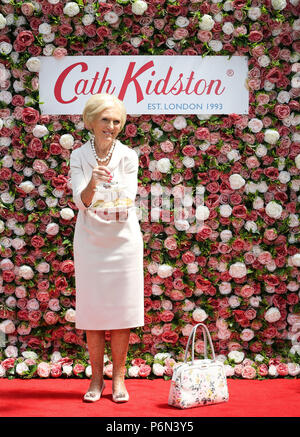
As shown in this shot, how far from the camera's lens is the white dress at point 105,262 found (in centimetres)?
370

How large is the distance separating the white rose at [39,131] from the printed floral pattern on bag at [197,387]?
2005mm

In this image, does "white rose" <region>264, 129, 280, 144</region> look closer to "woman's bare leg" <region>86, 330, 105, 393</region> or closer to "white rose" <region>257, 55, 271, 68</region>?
"white rose" <region>257, 55, 271, 68</region>

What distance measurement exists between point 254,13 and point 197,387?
2.65m

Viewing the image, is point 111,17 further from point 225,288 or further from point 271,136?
point 225,288

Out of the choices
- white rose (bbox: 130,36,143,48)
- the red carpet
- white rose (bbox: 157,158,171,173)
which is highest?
white rose (bbox: 130,36,143,48)

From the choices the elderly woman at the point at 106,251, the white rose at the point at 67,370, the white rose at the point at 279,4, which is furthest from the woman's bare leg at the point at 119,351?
the white rose at the point at 279,4

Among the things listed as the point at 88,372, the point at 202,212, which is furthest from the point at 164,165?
the point at 88,372

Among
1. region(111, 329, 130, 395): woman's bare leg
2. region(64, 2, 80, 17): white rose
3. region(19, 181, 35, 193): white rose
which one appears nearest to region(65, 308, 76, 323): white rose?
region(111, 329, 130, 395): woman's bare leg

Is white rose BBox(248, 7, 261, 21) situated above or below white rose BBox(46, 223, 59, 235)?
above

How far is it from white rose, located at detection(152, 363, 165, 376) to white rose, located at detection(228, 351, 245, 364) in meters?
0.51

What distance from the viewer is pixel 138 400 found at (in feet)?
12.5

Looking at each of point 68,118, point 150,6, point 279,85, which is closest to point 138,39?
point 150,6

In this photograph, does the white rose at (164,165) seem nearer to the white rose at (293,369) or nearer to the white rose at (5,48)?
the white rose at (5,48)

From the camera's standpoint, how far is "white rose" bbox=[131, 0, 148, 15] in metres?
4.43
